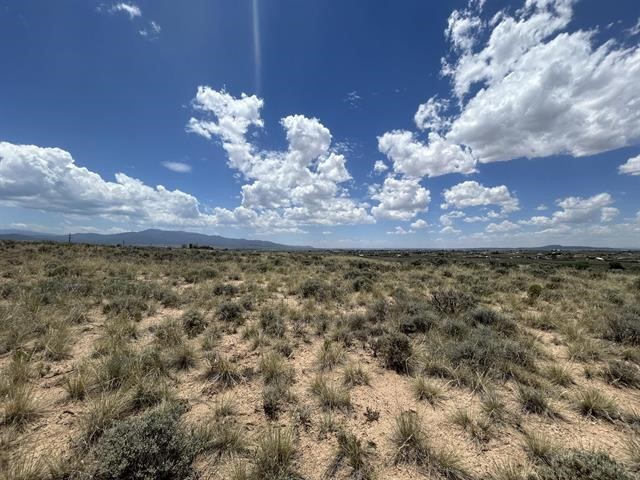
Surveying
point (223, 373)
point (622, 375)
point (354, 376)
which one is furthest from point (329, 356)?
point (622, 375)

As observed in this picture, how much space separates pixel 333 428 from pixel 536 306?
9.69m

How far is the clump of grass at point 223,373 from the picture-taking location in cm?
483

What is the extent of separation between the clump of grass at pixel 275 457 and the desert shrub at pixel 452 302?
7117 mm

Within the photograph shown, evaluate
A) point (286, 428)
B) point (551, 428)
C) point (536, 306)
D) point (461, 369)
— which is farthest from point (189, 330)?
point (536, 306)

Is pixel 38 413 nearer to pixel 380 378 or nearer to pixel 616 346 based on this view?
Result: pixel 380 378

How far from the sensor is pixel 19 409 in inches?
141

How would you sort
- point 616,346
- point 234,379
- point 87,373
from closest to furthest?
point 87,373 < point 234,379 < point 616,346

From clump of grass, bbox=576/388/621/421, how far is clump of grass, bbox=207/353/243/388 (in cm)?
534

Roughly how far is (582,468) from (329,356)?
3.78 metres

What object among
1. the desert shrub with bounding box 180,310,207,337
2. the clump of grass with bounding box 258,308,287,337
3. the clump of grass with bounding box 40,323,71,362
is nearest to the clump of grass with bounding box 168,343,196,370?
the desert shrub with bounding box 180,310,207,337

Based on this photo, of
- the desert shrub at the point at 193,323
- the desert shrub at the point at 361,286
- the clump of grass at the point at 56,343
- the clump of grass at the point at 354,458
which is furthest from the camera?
the desert shrub at the point at 361,286

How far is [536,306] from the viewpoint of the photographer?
9875 millimetres

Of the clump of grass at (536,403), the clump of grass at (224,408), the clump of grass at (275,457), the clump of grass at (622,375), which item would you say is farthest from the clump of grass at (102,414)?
the clump of grass at (622,375)

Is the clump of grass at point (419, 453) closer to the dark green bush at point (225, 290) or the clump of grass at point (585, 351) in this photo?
the clump of grass at point (585, 351)
